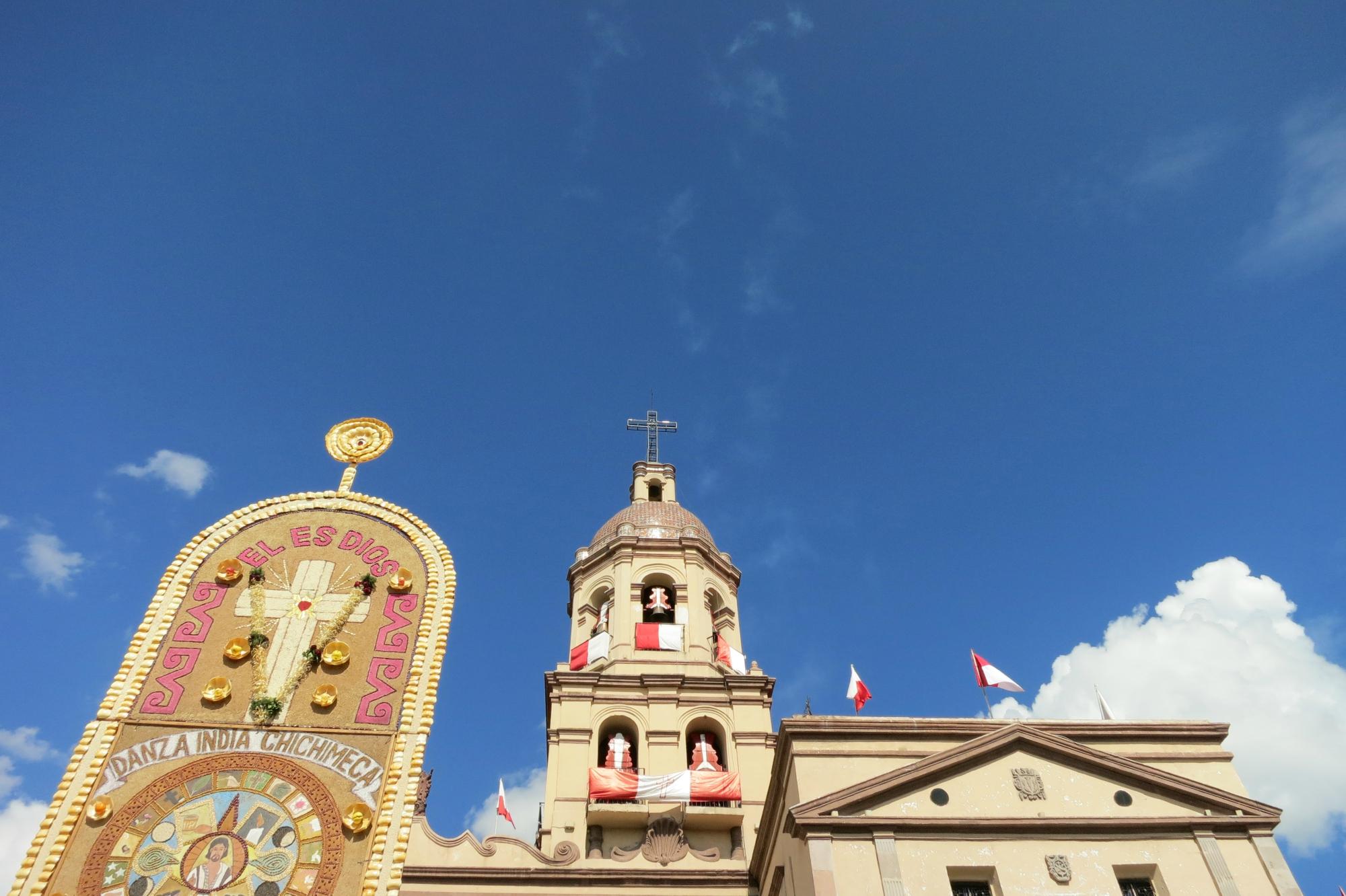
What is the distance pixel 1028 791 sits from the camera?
1942cm

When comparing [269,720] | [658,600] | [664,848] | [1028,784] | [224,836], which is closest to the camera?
[224,836]

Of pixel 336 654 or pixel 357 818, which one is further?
pixel 336 654

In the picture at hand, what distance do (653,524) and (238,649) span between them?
21845mm

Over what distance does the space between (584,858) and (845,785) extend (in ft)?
30.1

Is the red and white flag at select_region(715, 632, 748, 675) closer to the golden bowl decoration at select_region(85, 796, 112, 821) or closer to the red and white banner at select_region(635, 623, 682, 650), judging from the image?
the red and white banner at select_region(635, 623, 682, 650)

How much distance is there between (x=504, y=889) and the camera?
939 inches

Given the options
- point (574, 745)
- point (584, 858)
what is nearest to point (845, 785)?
point (584, 858)

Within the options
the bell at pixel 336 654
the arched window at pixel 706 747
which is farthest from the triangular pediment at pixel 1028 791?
the arched window at pixel 706 747

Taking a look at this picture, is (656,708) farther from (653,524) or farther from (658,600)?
(653,524)

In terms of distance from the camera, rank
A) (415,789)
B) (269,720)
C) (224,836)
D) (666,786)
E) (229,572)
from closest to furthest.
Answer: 1. (224,836)
2. (415,789)
3. (269,720)
4. (229,572)
5. (666,786)

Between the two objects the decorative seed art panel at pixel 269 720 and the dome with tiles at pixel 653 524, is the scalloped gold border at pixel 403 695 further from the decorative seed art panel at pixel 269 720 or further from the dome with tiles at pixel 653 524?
the dome with tiles at pixel 653 524

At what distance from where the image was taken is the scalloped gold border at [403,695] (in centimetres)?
1427

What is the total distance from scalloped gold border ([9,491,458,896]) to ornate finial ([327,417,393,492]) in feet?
3.09

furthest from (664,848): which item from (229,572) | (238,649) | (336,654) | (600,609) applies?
(229,572)
